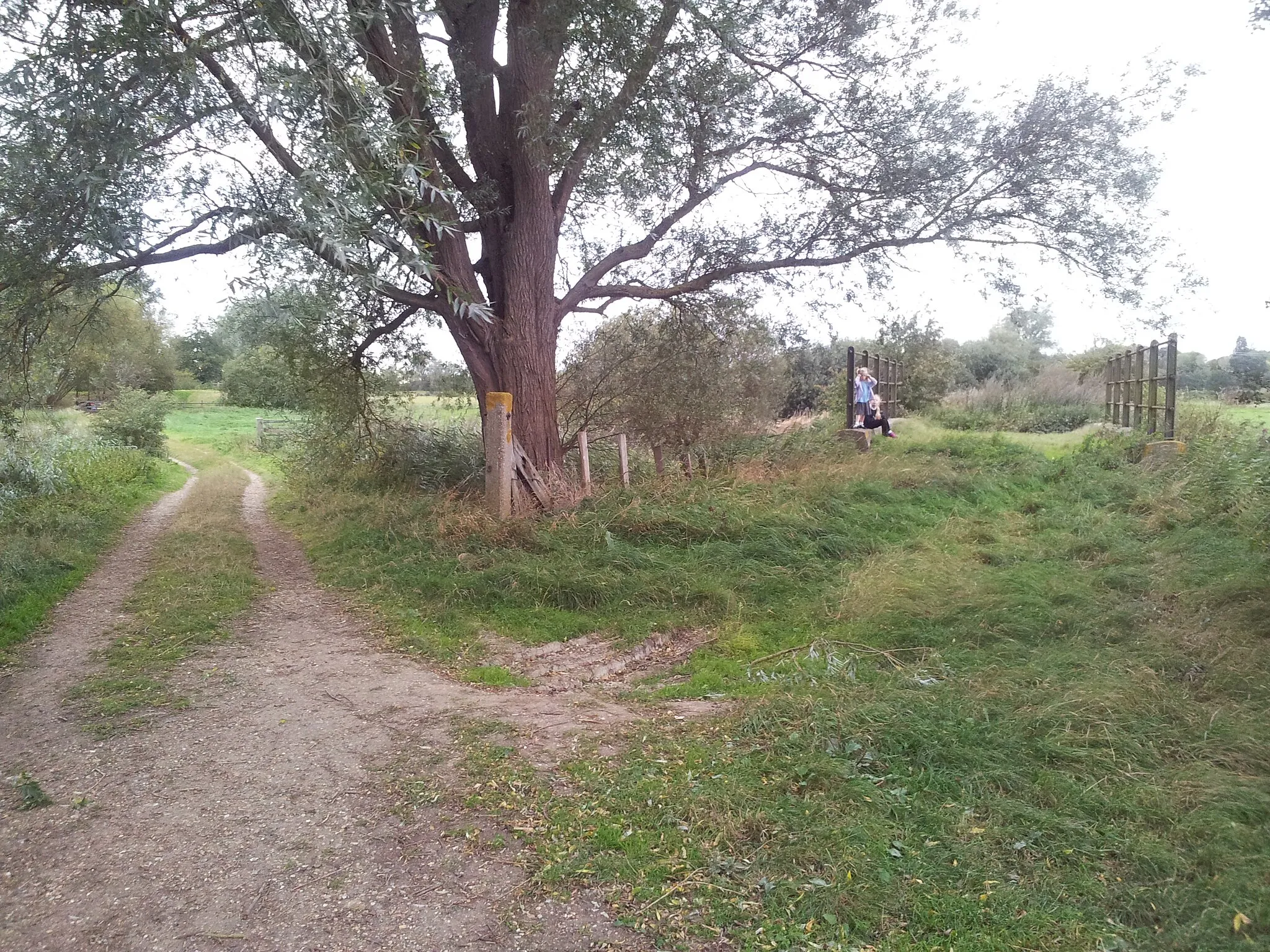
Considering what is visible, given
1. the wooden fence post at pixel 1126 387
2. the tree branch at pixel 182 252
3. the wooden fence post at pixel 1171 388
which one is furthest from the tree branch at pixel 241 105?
the wooden fence post at pixel 1126 387

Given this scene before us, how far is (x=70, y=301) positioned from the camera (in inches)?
372

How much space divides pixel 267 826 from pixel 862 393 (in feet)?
43.5

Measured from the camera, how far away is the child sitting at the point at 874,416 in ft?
49.7

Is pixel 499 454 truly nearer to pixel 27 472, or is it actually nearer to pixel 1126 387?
pixel 27 472

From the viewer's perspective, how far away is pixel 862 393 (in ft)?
48.9

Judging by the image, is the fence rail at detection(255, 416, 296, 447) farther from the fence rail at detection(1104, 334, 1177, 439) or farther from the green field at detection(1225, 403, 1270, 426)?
the green field at detection(1225, 403, 1270, 426)

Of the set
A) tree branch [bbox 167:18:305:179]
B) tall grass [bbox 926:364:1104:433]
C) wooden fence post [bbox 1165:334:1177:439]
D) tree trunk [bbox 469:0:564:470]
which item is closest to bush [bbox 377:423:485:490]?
tree trunk [bbox 469:0:564:470]

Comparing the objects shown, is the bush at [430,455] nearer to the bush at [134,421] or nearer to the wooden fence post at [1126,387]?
the bush at [134,421]

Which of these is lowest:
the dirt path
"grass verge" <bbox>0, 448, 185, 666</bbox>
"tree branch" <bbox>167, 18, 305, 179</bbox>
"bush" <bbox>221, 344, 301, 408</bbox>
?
the dirt path

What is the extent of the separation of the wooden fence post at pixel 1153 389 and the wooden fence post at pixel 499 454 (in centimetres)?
1038

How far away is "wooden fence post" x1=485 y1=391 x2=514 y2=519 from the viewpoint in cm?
933

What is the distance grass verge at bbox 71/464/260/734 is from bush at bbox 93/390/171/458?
1082cm

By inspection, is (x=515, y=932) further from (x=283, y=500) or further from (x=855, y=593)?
(x=283, y=500)

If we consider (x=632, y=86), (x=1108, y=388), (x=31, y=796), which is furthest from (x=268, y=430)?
(x=31, y=796)
